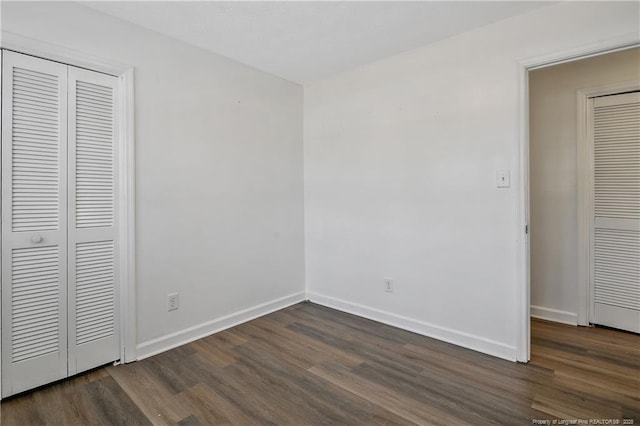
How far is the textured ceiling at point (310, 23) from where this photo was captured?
6.77 feet

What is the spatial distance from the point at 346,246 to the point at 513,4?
2.25m

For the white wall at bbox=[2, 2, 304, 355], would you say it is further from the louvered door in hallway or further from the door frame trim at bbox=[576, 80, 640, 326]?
the door frame trim at bbox=[576, 80, 640, 326]

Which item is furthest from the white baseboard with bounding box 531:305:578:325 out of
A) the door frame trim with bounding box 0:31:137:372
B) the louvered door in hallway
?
the louvered door in hallway

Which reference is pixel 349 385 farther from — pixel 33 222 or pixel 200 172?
pixel 33 222

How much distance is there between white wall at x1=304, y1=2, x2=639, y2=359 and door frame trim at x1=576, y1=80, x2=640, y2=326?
41.9 inches

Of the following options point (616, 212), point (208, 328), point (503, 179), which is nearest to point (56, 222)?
point (208, 328)

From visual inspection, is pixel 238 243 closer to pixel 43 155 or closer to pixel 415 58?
pixel 43 155

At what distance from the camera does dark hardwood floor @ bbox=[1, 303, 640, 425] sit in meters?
1.69

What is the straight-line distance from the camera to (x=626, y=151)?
267 cm

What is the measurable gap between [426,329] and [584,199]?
1771mm

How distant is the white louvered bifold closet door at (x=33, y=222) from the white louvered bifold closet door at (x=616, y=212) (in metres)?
4.02

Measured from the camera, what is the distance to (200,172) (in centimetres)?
266

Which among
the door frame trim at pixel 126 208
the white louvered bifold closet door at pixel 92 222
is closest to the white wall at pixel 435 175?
the door frame trim at pixel 126 208

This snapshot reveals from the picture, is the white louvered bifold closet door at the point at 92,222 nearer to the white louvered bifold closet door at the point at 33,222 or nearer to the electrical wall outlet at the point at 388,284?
the white louvered bifold closet door at the point at 33,222
